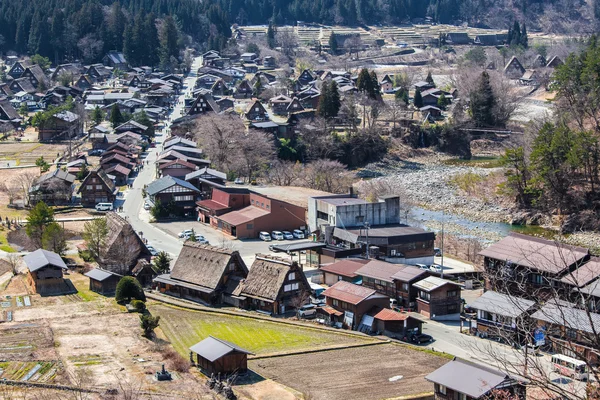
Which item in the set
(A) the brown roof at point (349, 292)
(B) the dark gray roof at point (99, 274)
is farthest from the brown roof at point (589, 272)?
(B) the dark gray roof at point (99, 274)

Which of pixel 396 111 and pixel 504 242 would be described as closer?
pixel 504 242

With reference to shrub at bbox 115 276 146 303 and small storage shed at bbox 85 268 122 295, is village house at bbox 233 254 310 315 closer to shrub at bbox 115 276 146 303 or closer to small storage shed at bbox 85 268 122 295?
shrub at bbox 115 276 146 303

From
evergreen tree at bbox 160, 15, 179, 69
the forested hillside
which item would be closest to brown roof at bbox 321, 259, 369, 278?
evergreen tree at bbox 160, 15, 179, 69

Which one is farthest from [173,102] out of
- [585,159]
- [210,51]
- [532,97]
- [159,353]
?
[159,353]

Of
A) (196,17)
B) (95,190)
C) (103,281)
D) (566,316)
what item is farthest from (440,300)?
(196,17)

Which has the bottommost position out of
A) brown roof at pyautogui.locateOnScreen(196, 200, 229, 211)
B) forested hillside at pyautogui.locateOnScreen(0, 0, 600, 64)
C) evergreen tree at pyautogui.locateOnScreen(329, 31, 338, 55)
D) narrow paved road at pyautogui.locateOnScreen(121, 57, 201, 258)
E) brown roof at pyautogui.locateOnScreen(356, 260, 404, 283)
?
narrow paved road at pyautogui.locateOnScreen(121, 57, 201, 258)

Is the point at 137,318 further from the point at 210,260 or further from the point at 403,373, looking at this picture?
the point at 403,373
